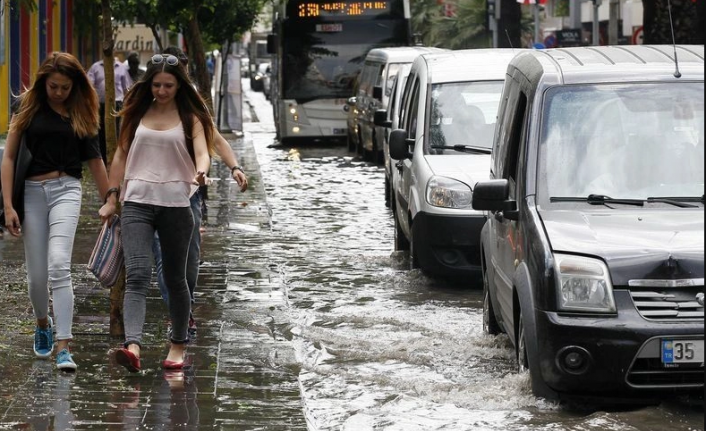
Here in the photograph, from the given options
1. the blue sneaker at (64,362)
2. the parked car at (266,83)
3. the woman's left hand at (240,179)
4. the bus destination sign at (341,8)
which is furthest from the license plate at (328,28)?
the parked car at (266,83)

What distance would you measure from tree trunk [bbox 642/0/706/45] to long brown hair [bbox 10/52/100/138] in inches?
569

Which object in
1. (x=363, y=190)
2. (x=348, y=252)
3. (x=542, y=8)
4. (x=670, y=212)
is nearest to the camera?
(x=670, y=212)

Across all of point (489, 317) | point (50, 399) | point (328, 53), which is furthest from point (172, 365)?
point (328, 53)

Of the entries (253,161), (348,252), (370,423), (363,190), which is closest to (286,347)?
(370,423)

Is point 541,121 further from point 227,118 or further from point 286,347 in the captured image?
point 227,118

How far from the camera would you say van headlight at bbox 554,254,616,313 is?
22.6 feet

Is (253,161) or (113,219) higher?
(113,219)

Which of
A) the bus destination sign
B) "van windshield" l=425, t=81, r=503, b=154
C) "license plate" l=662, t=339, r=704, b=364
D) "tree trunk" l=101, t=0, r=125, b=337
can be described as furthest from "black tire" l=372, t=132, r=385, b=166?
"license plate" l=662, t=339, r=704, b=364

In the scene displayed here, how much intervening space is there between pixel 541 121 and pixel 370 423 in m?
1.93

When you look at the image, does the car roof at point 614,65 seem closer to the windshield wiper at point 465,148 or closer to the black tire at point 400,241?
the windshield wiper at point 465,148

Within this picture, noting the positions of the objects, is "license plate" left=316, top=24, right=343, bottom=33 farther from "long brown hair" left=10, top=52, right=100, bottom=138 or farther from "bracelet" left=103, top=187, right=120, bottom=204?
"bracelet" left=103, top=187, right=120, bottom=204

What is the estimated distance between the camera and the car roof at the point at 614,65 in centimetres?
805

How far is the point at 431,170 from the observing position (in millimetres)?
12070

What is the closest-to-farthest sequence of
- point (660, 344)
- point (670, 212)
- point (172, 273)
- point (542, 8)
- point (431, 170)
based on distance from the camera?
point (660, 344) < point (670, 212) < point (172, 273) < point (431, 170) < point (542, 8)
